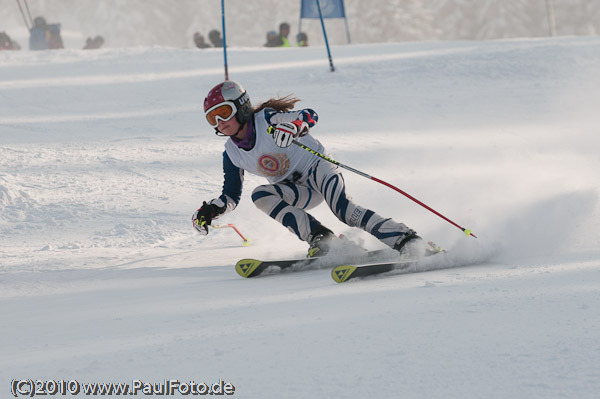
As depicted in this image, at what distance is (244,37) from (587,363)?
45378 mm

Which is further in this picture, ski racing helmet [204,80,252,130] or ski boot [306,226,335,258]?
ski boot [306,226,335,258]

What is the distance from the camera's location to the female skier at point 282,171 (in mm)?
4312

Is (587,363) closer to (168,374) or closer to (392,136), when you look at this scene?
(168,374)

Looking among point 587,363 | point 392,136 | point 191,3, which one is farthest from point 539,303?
point 191,3

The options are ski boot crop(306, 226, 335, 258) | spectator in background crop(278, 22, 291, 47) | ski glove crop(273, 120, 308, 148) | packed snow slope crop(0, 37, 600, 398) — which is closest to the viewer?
packed snow slope crop(0, 37, 600, 398)

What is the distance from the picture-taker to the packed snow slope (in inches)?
88.1

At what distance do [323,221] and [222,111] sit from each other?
84.3 inches

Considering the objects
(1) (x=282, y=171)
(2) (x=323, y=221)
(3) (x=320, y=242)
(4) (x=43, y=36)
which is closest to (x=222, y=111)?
(1) (x=282, y=171)

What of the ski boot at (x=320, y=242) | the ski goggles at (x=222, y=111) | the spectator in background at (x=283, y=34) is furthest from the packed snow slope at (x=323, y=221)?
the spectator in background at (x=283, y=34)

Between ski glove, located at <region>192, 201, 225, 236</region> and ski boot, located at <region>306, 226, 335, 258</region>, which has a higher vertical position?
Answer: ski glove, located at <region>192, 201, 225, 236</region>

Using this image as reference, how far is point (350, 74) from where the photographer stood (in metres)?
12.5

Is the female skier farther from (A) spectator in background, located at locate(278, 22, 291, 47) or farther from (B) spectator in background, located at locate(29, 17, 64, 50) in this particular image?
(B) spectator in background, located at locate(29, 17, 64, 50)

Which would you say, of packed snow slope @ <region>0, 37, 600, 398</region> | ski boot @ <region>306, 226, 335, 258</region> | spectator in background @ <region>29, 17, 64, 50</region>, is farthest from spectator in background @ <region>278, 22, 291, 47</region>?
ski boot @ <region>306, 226, 335, 258</region>

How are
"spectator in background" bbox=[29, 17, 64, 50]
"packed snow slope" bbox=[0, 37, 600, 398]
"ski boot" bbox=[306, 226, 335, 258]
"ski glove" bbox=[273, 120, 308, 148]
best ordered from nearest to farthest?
"packed snow slope" bbox=[0, 37, 600, 398] < "ski glove" bbox=[273, 120, 308, 148] < "ski boot" bbox=[306, 226, 335, 258] < "spectator in background" bbox=[29, 17, 64, 50]
